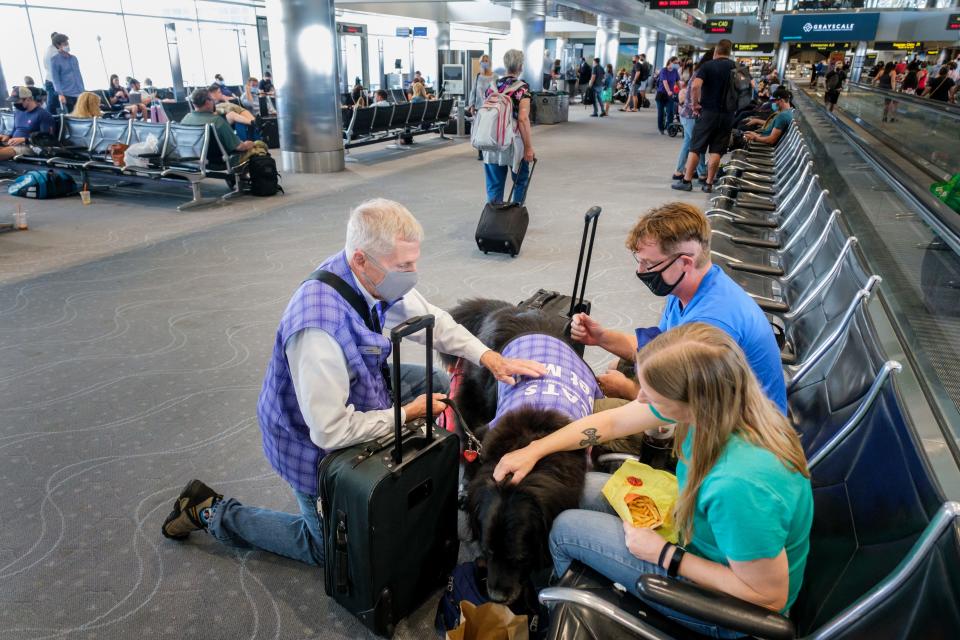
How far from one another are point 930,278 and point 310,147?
8200 millimetres

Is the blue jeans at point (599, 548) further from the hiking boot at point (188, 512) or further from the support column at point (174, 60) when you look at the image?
the support column at point (174, 60)

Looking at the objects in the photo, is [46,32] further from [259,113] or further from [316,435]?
[316,435]

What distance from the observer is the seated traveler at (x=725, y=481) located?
1.23 metres

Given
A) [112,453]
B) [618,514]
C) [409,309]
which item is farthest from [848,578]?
[112,453]

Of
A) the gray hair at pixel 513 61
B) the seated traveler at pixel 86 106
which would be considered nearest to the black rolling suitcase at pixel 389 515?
the gray hair at pixel 513 61

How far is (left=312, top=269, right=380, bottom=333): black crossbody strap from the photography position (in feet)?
6.00

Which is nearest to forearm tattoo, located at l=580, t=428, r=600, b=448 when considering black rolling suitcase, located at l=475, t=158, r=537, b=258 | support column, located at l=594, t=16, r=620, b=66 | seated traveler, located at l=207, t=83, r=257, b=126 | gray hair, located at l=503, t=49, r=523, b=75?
black rolling suitcase, located at l=475, t=158, r=537, b=258

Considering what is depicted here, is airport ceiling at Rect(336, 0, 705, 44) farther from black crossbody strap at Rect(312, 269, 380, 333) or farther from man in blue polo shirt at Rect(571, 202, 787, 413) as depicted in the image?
black crossbody strap at Rect(312, 269, 380, 333)

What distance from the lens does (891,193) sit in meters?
5.88

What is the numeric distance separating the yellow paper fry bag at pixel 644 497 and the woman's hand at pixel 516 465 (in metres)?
0.22

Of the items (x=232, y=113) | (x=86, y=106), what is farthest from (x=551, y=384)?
(x=86, y=106)

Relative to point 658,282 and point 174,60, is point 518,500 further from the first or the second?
point 174,60

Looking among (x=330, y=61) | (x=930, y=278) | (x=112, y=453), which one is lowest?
(x=112, y=453)

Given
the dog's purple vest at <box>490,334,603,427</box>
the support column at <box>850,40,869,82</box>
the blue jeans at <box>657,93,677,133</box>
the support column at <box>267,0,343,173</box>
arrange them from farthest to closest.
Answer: the support column at <box>850,40,869,82</box>
the blue jeans at <box>657,93,677,133</box>
the support column at <box>267,0,343,173</box>
the dog's purple vest at <box>490,334,603,427</box>
